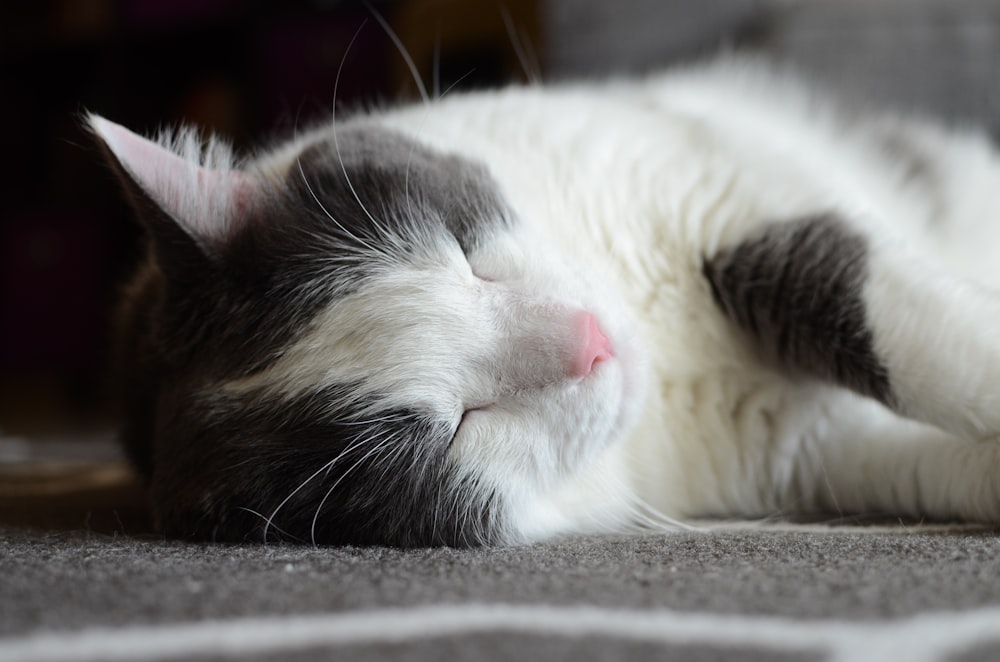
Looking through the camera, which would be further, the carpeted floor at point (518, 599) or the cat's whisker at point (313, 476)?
the cat's whisker at point (313, 476)

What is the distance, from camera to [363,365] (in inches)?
38.6

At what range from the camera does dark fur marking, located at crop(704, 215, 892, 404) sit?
3.59 feet

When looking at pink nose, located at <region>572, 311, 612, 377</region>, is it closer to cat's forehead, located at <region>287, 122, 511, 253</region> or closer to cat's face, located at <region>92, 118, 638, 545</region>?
cat's face, located at <region>92, 118, 638, 545</region>

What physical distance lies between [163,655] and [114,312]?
3.90 feet

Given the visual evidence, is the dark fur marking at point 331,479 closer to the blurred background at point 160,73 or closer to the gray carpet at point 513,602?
the gray carpet at point 513,602

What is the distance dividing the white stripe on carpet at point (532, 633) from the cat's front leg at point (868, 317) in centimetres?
43

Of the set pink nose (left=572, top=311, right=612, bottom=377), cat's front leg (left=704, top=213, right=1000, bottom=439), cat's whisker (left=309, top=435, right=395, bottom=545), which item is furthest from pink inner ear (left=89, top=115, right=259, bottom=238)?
cat's front leg (left=704, top=213, right=1000, bottom=439)

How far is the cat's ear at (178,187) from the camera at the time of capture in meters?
1.01

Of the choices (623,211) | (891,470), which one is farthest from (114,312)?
(891,470)

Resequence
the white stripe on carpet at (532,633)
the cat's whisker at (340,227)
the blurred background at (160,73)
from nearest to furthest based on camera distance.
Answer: the white stripe on carpet at (532,633) < the cat's whisker at (340,227) < the blurred background at (160,73)

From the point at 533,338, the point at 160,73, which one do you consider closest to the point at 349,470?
the point at 533,338

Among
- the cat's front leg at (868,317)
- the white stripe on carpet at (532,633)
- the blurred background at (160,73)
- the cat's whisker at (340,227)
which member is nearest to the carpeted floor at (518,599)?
the white stripe on carpet at (532,633)

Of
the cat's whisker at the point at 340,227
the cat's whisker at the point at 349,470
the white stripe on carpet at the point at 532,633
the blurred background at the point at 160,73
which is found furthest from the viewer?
the blurred background at the point at 160,73

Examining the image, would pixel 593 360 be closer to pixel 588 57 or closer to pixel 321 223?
pixel 321 223
